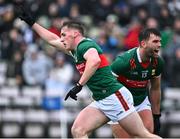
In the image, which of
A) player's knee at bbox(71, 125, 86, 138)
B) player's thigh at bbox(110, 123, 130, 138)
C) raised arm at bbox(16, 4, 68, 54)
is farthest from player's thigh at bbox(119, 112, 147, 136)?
raised arm at bbox(16, 4, 68, 54)

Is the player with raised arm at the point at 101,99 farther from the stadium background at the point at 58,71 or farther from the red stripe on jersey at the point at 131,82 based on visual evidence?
the stadium background at the point at 58,71

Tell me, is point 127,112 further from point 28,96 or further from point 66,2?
point 66,2

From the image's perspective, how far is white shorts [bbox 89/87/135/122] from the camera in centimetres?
966

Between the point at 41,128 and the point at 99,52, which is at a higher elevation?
the point at 41,128

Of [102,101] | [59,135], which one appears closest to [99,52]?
[102,101]

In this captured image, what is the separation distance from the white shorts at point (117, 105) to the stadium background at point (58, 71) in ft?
21.6

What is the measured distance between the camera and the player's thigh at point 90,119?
9.55 meters

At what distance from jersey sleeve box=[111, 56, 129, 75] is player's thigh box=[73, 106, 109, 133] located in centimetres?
73

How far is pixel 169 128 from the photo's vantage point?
1684 centimetres

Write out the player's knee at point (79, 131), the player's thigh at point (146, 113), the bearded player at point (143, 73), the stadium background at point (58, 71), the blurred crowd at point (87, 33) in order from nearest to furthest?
the player's knee at point (79, 131) < the bearded player at point (143, 73) < the player's thigh at point (146, 113) < the stadium background at point (58, 71) < the blurred crowd at point (87, 33)

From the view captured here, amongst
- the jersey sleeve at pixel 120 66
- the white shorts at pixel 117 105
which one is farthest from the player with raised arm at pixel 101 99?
the jersey sleeve at pixel 120 66

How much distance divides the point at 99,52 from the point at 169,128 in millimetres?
7659

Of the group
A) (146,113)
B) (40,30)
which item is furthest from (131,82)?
(40,30)

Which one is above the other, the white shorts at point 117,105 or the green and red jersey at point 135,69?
the green and red jersey at point 135,69
